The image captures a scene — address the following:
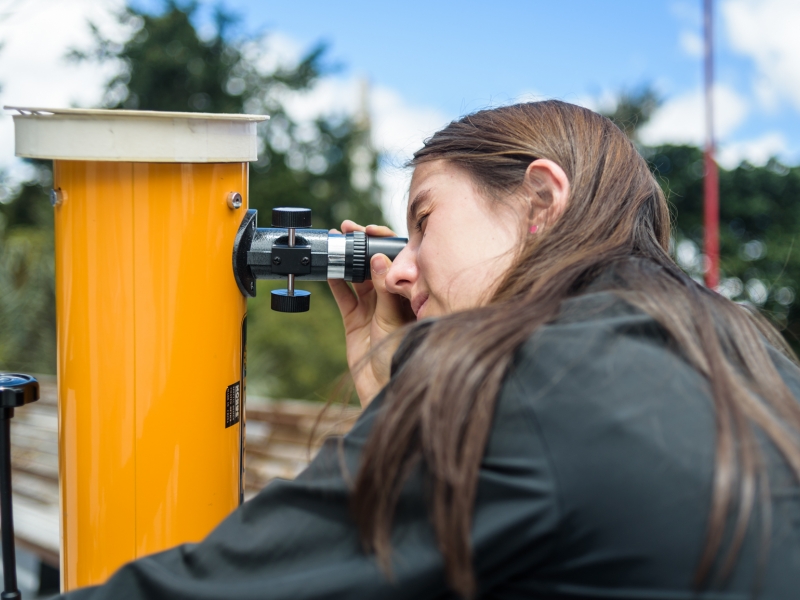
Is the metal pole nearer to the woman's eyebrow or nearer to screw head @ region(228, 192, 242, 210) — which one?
screw head @ region(228, 192, 242, 210)

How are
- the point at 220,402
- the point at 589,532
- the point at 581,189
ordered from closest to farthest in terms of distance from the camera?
the point at 589,532 → the point at 581,189 → the point at 220,402

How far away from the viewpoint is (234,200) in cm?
124

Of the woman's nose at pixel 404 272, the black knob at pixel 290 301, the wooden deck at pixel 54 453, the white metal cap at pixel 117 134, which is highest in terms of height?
the white metal cap at pixel 117 134

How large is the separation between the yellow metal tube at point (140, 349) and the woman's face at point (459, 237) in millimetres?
315

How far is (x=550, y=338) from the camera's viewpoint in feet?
2.57

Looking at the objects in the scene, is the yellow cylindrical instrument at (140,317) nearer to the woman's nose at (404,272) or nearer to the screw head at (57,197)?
the screw head at (57,197)

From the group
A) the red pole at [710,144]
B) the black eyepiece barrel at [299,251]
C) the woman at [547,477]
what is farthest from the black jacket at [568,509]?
the red pole at [710,144]

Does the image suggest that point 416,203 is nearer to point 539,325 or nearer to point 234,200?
point 234,200

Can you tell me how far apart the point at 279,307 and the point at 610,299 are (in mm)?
635

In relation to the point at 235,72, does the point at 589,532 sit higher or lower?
lower

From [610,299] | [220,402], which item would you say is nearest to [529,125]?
[610,299]

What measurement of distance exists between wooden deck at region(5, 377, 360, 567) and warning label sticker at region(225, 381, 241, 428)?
5.82ft

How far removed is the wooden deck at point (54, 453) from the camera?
10.2 ft

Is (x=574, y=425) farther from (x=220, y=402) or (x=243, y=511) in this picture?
(x=220, y=402)
